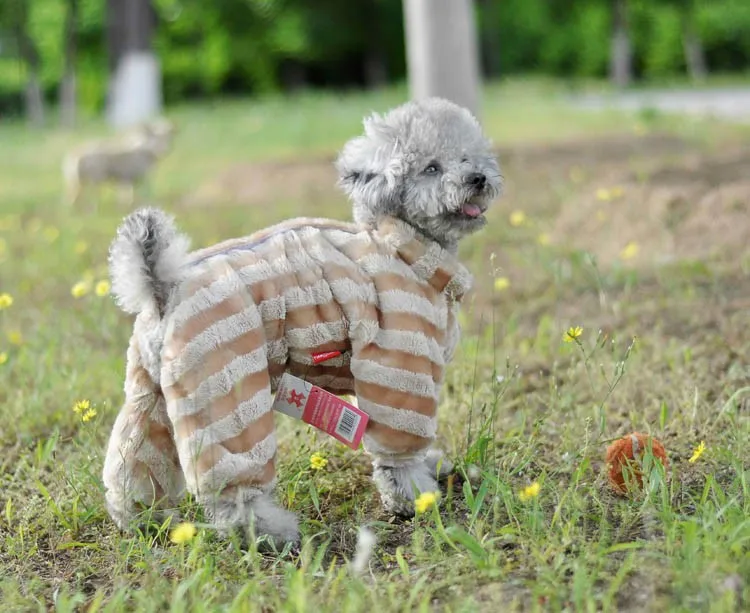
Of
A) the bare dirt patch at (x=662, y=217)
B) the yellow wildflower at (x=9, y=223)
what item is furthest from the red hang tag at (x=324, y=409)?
the yellow wildflower at (x=9, y=223)

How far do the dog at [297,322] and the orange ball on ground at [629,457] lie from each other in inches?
Result: 20.5

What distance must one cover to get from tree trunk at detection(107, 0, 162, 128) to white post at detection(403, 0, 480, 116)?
33.9 ft

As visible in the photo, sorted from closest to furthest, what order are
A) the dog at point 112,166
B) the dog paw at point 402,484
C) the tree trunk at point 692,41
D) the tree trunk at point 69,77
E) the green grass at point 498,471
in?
1. the green grass at point 498,471
2. the dog paw at point 402,484
3. the dog at point 112,166
4. the tree trunk at point 69,77
5. the tree trunk at point 692,41

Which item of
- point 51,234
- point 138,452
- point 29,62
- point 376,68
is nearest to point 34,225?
point 51,234

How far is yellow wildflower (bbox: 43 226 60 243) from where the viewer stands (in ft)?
21.7


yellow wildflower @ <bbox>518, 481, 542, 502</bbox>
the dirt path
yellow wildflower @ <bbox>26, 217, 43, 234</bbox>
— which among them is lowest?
yellow wildflower @ <bbox>518, 481, 542, 502</bbox>

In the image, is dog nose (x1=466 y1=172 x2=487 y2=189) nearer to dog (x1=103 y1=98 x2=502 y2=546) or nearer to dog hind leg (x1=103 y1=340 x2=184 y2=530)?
dog (x1=103 y1=98 x2=502 y2=546)

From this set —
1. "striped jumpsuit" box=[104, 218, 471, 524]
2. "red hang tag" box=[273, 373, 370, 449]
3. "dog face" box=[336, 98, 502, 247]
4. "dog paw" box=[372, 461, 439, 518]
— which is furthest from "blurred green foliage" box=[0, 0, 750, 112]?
"red hang tag" box=[273, 373, 370, 449]

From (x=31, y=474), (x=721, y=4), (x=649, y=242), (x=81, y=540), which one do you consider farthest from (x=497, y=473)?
(x=721, y=4)

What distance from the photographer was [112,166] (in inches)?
314

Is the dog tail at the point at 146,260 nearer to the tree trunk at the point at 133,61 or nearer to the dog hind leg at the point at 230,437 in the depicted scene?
the dog hind leg at the point at 230,437

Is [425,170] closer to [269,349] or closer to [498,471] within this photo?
[269,349]

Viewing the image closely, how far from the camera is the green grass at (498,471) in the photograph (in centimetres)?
220

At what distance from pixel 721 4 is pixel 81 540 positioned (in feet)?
75.0
